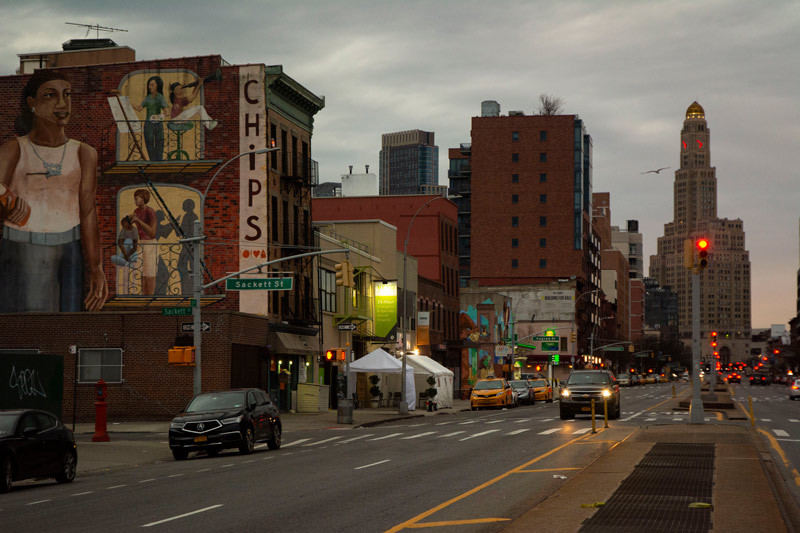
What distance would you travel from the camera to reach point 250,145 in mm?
50375

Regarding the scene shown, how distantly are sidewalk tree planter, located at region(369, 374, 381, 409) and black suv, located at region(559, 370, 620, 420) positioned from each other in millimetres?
20371

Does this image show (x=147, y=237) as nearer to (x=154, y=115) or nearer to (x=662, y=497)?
(x=154, y=115)

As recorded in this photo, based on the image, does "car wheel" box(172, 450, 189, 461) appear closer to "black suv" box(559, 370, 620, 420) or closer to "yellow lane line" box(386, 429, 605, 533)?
"yellow lane line" box(386, 429, 605, 533)

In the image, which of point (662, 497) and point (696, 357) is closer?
point (662, 497)

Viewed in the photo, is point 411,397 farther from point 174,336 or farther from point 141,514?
point 141,514

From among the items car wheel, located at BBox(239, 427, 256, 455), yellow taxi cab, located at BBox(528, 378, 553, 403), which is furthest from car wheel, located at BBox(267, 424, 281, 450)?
yellow taxi cab, located at BBox(528, 378, 553, 403)

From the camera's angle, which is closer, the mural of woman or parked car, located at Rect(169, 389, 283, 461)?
parked car, located at Rect(169, 389, 283, 461)

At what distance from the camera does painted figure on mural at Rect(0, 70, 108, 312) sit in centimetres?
5047

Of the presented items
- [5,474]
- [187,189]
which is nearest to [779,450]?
[5,474]

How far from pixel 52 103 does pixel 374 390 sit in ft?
77.4

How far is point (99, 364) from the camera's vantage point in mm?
45781

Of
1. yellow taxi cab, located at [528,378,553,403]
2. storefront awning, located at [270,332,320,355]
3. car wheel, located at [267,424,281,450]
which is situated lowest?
yellow taxi cab, located at [528,378,553,403]

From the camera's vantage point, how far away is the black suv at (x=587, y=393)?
41.3 metres

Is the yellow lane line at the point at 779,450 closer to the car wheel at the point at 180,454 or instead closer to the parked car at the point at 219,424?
the parked car at the point at 219,424
